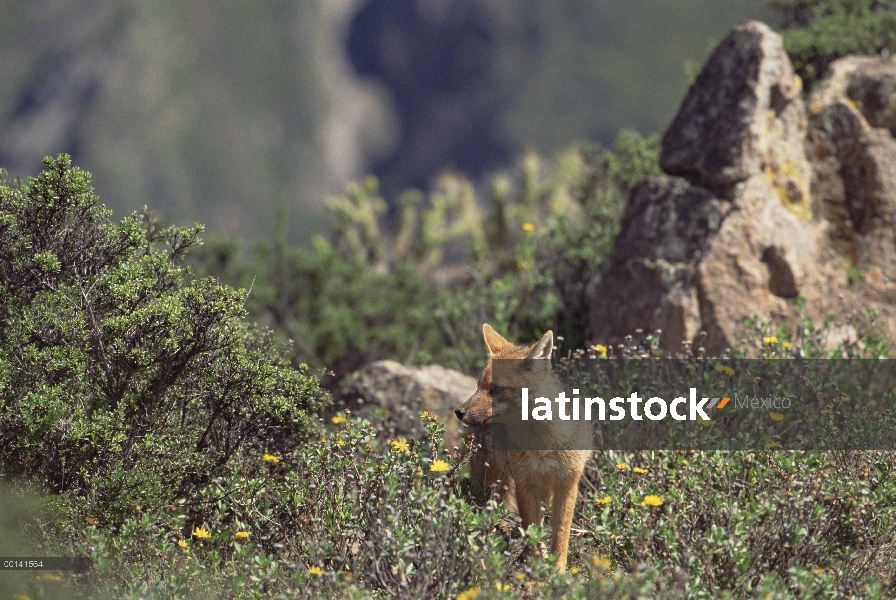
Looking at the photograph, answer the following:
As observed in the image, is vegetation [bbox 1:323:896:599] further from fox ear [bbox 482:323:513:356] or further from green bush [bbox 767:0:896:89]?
green bush [bbox 767:0:896:89]

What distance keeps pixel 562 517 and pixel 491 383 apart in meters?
0.87

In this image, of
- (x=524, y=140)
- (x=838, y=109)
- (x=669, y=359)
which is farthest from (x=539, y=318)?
(x=524, y=140)

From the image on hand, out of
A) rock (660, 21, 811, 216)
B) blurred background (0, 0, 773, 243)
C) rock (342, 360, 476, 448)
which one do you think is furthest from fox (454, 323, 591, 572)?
blurred background (0, 0, 773, 243)

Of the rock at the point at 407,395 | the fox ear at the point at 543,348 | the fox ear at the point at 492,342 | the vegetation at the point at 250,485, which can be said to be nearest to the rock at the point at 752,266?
the vegetation at the point at 250,485

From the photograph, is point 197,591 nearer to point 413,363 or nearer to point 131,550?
point 131,550

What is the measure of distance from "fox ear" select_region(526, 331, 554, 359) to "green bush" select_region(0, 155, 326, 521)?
1.32m

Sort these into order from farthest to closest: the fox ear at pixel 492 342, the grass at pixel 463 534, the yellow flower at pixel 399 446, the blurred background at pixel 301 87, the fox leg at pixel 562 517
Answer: the blurred background at pixel 301 87
the fox ear at pixel 492 342
the fox leg at pixel 562 517
the yellow flower at pixel 399 446
the grass at pixel 463 534

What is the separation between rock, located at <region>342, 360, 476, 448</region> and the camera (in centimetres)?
714

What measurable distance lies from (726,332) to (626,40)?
388 feet

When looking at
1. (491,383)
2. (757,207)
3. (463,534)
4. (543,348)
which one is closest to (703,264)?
(757,207)

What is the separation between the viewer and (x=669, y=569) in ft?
13.5

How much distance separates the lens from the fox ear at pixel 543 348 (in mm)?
5020

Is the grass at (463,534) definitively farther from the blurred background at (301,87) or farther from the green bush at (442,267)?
the blurred background at (301,87)

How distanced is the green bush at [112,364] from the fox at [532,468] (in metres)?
1.03
